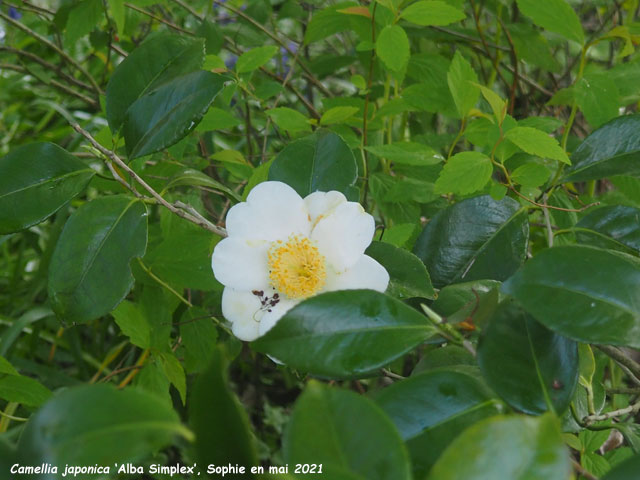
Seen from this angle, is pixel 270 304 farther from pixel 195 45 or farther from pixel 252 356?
pixel 252 356

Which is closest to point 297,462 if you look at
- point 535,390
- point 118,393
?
point 118,393

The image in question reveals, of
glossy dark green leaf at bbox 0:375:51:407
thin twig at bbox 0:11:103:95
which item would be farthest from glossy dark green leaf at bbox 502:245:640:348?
thin twig at bbox 0:11:103:95

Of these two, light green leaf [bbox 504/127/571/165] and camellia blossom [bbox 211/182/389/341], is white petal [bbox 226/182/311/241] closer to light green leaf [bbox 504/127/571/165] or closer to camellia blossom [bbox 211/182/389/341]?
camellia blossom [bbox 211/182/389/341]

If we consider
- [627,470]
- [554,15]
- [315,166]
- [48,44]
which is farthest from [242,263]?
[48,44]

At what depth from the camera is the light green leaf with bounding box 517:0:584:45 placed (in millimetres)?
854

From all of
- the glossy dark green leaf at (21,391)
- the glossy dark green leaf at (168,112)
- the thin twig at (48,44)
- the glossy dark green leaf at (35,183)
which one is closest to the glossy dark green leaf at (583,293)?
the glossy dark green leaf at (168,112)

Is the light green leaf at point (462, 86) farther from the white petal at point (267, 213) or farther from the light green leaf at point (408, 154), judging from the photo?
the white petal at point (267, 213)

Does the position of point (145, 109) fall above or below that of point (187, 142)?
above

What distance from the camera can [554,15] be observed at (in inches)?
33.9

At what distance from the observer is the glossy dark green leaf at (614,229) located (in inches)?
26.0

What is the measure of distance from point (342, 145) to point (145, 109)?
0.71 feet

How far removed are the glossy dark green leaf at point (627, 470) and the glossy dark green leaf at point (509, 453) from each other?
65 millimetres

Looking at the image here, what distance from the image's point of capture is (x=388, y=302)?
1.59 feet

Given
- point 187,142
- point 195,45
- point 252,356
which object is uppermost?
point 195,45
